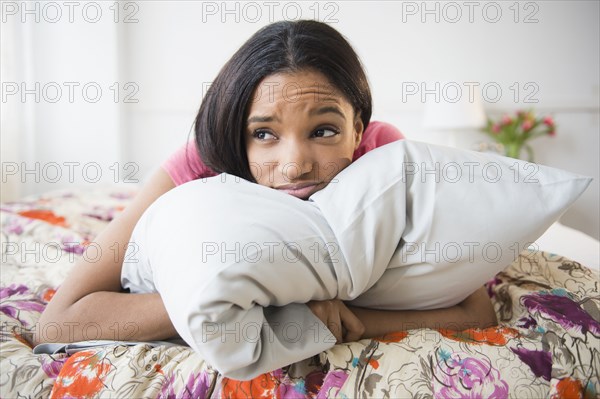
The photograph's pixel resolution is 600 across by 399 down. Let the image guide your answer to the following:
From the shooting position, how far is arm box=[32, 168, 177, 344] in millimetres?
656

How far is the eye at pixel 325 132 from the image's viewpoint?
31.7 inches

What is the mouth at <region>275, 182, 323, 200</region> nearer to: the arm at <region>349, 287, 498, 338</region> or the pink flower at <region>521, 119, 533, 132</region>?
the arm at <region>349, 287, 498, 338</region>

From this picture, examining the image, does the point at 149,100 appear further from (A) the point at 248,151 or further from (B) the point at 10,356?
(B) the point at 10,356

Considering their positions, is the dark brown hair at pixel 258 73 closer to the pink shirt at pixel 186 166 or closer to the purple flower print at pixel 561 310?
the pink shirt at pixel 186 166

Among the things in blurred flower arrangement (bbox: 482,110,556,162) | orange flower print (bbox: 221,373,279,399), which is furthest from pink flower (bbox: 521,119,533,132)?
orange flower print (bbox: 221,373,279,399)

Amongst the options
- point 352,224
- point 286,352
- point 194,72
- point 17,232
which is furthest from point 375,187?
point 194,72

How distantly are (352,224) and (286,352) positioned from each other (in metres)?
0.17

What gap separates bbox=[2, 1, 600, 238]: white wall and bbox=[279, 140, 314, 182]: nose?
2144 millimetres

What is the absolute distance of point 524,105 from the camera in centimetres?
304

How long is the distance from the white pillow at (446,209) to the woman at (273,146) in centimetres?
11

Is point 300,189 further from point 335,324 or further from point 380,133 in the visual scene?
point 380,133

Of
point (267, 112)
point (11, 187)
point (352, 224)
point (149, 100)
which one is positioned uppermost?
point (149, 100)

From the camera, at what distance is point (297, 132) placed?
0.77 meters

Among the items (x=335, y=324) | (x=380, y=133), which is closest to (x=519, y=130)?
(x=380, y=133)
